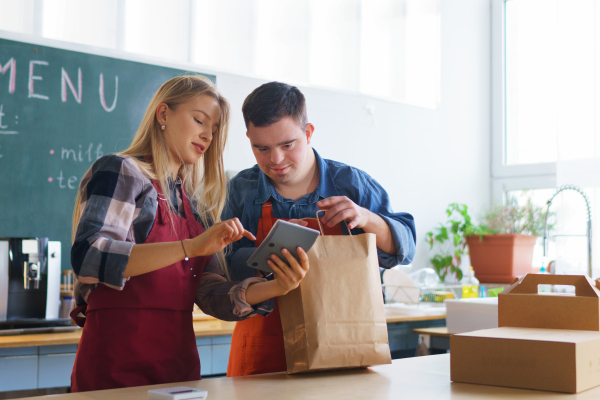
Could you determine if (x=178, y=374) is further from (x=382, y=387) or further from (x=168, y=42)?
(x=168, y=42)

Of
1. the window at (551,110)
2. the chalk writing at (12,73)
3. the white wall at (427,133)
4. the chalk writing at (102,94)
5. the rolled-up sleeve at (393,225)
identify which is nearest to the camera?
the rolled-up sleeve at (393,225)

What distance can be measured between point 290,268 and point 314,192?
37 cm

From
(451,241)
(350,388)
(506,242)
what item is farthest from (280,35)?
(350,388)

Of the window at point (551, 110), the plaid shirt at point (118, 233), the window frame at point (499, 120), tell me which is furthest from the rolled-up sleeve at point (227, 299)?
the window frame at point (499, 120)

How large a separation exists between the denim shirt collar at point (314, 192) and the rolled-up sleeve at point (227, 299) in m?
0.24

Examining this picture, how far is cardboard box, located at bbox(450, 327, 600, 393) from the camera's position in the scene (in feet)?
3.54

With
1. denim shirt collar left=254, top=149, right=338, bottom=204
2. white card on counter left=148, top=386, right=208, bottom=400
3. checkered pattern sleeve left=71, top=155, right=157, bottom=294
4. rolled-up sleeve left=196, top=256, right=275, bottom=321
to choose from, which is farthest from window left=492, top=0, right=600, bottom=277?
white card on counter left=148, top=386, right=208, bottom=400

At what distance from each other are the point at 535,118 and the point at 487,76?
2.03ft

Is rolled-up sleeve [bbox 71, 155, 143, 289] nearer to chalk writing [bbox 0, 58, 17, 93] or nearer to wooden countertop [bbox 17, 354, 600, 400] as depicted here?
wooden countertop [bbox 17, 354, 600, 400]

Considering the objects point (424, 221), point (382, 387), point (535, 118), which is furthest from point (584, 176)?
point (382, 387)

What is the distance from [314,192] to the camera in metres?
1.53

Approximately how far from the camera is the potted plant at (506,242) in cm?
468

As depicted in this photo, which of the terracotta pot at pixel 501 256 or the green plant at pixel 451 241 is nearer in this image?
the terracotta pot at pixel 501 256

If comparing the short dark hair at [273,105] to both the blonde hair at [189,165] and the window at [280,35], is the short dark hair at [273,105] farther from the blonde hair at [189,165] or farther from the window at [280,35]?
the window at [280,35]
